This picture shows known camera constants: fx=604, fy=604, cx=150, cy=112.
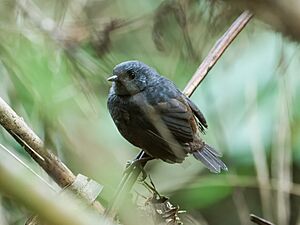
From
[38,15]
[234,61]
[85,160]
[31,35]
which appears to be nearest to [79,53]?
[31,35]

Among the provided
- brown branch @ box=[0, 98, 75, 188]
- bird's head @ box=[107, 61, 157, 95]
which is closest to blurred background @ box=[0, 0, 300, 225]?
bird's head @ box=[107, 61, 157, 95]

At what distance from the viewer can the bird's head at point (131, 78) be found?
5.01 feet

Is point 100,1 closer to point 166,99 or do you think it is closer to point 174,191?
point 174,191

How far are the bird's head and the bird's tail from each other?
0.75 ft

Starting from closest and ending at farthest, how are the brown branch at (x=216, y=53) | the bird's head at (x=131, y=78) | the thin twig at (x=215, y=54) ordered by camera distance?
the thin twig at (x=215, y=54)
the brown branch at (x=216, y=53)
the bird's head at (x=131, y=78)

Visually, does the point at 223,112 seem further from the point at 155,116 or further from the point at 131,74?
the point at 155,116

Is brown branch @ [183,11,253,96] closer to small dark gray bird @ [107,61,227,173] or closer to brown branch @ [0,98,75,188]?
small dark gray bird @ [107,61,227,173]

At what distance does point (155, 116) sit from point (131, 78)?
20 cm

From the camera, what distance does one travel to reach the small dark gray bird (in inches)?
54.9

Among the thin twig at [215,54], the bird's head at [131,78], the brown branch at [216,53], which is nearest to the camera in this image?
the thin twig at [215,54]

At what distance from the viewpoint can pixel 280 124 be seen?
2.20 meters

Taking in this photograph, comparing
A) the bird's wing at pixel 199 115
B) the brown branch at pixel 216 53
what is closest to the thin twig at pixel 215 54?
the brown branch at pixel 216 53

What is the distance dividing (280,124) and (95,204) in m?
1.26

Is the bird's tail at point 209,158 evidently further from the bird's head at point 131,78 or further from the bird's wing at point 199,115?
the bird's head at point 131,78
